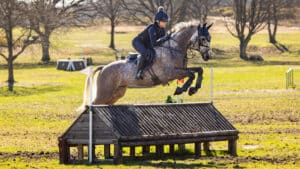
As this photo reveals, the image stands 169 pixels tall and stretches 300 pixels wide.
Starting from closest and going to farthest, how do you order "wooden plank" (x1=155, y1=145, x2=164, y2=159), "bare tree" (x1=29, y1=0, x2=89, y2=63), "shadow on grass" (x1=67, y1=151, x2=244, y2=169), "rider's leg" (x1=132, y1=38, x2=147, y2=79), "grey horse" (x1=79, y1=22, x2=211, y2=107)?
"shadow on grass" (x1=67, y1=151, x2=244, y2=169)
"wooden plank" (x1=155, y1=145, x2=164, y2=159)
"grey horse" (x1=79, y1=22, x2=211, y2=107)
"rider's leg" (x1=132, y1=38, x2=147, y2=79)
"bare tree" (x1=29, y1=0, x2=89, y2=63)

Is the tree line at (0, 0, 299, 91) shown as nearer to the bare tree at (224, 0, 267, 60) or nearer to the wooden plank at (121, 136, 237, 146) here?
the bare tree at (224, 0, 267, 60)

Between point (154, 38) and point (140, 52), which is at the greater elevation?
point (154, 38)

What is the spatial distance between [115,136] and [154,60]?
3.13 meters

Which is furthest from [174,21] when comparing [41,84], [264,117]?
[264,117]

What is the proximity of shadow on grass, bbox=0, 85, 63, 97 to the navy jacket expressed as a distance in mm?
26492

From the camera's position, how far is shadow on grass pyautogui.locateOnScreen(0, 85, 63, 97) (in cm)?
4784

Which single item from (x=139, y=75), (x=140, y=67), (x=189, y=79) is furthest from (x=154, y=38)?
(x=189, y=79)

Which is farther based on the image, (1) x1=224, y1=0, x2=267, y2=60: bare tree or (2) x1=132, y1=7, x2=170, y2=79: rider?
(1) x1=224, y1=0, x2=267, y2=60: bare tree

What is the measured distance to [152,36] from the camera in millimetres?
Answer: 21188

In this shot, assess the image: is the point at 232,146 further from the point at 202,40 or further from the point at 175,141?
the point at 202,40

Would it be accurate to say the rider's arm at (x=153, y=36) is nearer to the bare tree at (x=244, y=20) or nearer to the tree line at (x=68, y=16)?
the tree line at (x=68, y=16)

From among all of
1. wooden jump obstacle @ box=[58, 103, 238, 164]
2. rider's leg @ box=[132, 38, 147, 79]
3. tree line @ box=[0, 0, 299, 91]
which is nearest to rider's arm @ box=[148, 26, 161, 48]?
rider's leg @ box=[132, 38, 147, 79]

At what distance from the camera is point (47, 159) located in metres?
20.2

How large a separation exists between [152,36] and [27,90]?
97.2ft
